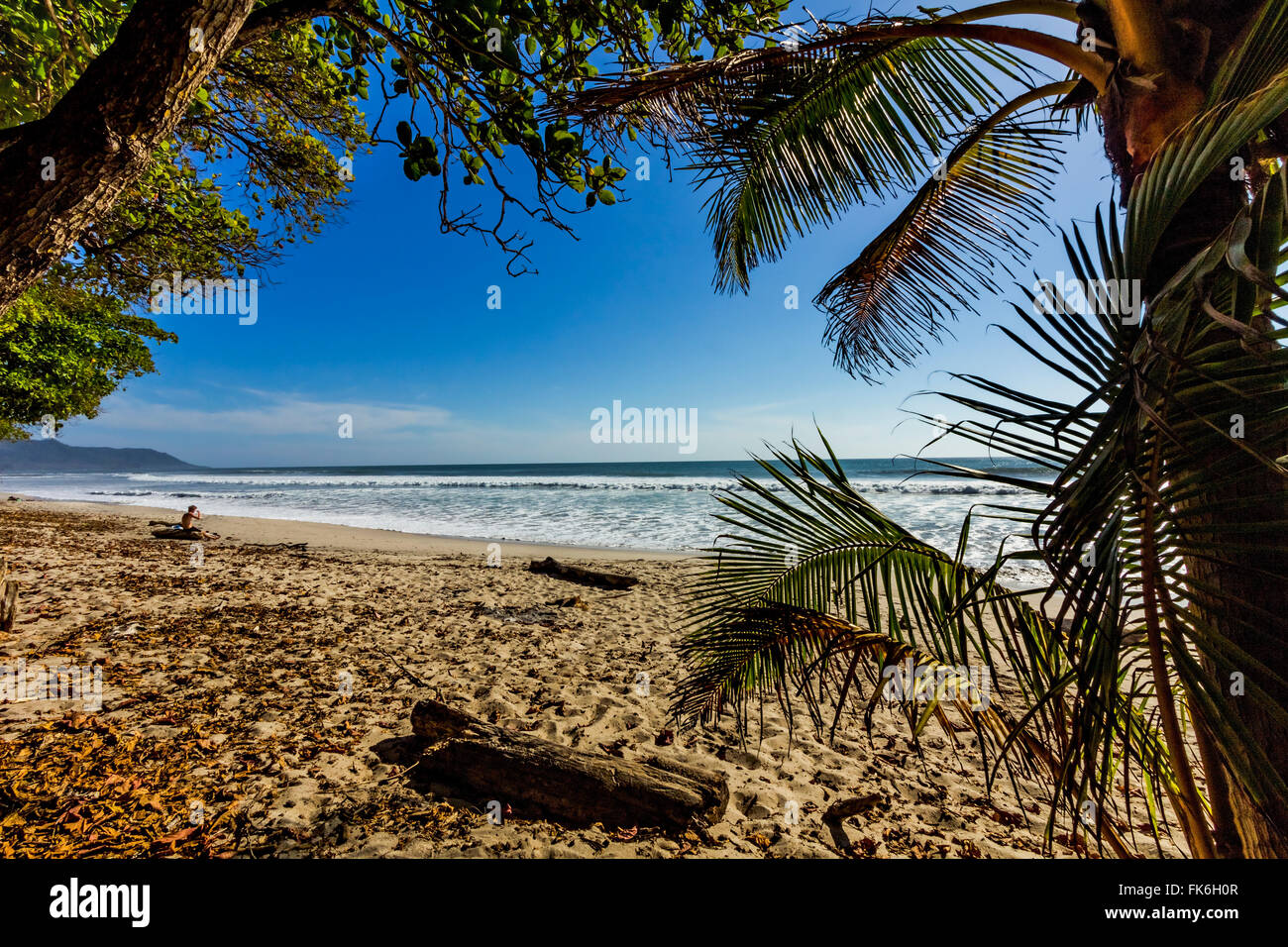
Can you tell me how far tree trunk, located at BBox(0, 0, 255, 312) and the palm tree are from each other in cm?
144

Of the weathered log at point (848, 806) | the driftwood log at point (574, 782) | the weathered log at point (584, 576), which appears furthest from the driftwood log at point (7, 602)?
the weathered log at point (848, 806)

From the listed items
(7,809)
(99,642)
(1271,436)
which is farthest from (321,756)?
(1271,436)

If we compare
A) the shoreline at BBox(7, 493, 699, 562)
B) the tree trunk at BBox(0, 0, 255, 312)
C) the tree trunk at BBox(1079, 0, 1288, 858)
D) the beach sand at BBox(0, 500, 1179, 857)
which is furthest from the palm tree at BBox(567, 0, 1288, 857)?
the shoreline at BBox(7, 493, 699, 562)

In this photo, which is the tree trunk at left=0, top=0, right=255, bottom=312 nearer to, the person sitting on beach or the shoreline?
the shoreline

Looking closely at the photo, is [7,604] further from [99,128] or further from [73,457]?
[73,457]

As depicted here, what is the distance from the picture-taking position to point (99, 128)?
1.60 metres

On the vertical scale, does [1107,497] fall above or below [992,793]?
above

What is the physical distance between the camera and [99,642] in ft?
13.0

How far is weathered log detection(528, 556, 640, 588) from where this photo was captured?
7.86 m

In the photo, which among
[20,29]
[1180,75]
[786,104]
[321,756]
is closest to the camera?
[1180,75]

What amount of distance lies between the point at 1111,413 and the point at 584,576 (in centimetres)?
778

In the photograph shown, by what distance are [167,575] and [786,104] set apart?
9.46 metres

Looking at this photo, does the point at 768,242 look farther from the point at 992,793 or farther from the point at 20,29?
the point at 20,29

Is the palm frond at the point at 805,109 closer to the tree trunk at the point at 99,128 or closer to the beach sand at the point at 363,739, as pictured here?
the tree trunk at the point at 99,128
